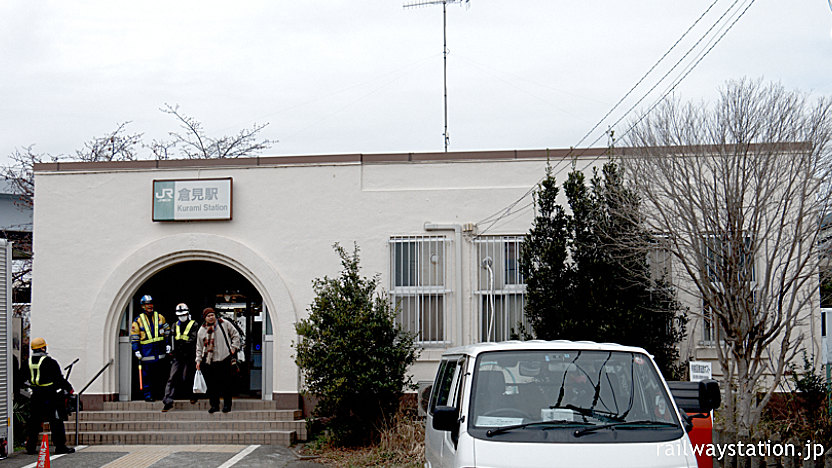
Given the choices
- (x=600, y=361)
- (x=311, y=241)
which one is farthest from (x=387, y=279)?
(x=600, y=361)

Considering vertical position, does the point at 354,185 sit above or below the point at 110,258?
above

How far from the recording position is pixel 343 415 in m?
12.8

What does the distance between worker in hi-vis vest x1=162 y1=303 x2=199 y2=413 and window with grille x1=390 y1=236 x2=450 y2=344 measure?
12.3 feet

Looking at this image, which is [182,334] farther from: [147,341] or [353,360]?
[353,360]

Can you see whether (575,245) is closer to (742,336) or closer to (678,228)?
Answer: (678,228)

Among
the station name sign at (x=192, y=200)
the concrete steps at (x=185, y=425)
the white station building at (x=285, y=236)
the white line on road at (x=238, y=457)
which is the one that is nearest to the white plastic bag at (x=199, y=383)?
the concrete steps at (x=185, y=425)

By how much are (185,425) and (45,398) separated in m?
2.31

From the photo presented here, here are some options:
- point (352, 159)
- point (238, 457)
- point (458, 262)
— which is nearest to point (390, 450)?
point (238, 457)

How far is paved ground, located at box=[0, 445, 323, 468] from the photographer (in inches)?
471

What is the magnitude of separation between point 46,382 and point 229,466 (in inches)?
130

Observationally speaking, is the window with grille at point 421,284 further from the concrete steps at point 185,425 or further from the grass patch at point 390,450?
the concrete steps at point 185,425

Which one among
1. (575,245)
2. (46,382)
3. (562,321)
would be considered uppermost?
(575,245)

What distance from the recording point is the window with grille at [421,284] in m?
14.5

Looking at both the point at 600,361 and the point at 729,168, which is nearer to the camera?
the point at 600,361
